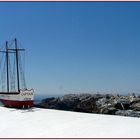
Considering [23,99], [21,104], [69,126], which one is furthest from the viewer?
[21,104]

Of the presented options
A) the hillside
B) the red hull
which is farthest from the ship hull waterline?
the hillside

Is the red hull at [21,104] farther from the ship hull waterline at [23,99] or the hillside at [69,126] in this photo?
the hillside at [69,126]

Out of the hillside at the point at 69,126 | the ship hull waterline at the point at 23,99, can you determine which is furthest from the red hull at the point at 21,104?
the hillside at the point at 69,126

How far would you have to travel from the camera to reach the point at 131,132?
318 inches

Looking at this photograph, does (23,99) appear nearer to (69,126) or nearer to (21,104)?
(21,104)

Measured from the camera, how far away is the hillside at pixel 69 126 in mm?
8219

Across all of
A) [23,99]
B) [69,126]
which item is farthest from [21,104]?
[69,126]

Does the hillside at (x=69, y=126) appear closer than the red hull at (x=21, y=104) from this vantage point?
Yes

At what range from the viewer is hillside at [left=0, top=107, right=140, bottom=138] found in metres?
8.22

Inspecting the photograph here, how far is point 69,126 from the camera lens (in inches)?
375

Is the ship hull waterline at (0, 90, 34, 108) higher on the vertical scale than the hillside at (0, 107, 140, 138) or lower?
higher

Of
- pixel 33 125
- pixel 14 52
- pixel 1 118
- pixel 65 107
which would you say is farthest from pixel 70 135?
pixel 65 107

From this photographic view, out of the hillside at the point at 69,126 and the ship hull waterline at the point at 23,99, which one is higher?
the ship hull waterline at the point at 23,99

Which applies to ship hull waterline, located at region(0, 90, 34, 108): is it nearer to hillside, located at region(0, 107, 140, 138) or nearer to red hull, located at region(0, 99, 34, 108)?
red hull, located at region(0, 99, 34, 108)
